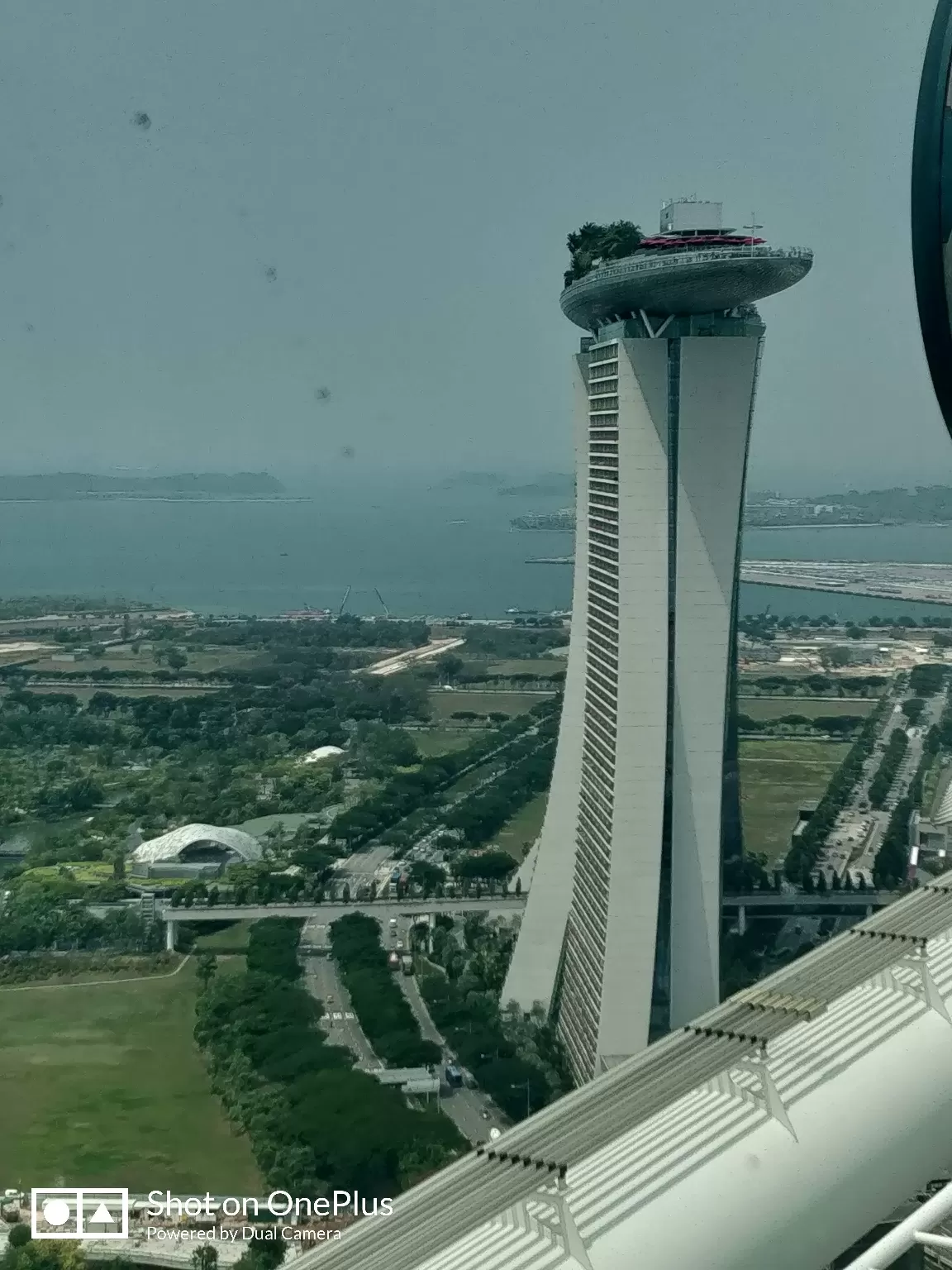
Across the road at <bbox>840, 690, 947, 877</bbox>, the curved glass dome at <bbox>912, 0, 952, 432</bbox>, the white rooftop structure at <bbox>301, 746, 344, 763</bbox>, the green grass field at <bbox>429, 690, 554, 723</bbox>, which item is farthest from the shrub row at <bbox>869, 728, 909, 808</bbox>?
the curved glass dome at <bbox>912, 0, 952, 432</bbox>

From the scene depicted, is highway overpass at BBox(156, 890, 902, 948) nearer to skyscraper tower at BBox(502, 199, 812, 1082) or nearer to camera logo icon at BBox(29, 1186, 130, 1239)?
skyscraper tower at BBox(502, 199, 812, 1082)

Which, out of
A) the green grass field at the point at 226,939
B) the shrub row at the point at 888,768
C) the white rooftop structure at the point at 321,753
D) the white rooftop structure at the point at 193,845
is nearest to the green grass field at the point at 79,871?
the white rooftop structure at the point at 193,845

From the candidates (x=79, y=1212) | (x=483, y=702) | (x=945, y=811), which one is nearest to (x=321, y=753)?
(x=483, y=702)

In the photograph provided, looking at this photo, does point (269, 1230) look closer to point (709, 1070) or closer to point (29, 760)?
point (709, 1070)

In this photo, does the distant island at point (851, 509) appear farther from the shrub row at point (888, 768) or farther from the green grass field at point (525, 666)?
the shrub row at point (888, 768)

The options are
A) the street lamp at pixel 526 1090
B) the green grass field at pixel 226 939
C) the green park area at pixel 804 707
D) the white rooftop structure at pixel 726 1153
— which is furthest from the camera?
the green park area at pixel 804 707

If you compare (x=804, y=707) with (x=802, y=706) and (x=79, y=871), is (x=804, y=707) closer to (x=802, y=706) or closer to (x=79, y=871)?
(x=802, y=706)
